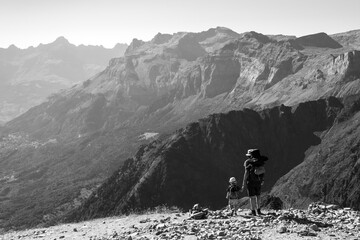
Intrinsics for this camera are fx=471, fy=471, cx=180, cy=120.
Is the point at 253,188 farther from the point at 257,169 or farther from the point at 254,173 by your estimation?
the point at 257,169

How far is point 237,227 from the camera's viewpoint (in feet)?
94.8

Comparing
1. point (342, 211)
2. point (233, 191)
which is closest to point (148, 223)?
point (233, 191)

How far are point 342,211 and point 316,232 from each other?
23.2ft

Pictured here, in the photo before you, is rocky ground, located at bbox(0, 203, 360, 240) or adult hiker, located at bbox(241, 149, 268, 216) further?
adult hiker, located at bbox(241, 149, 268, 216)

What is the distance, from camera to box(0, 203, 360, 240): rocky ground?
2745 centimetres

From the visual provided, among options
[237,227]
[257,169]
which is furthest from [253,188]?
[237,227]

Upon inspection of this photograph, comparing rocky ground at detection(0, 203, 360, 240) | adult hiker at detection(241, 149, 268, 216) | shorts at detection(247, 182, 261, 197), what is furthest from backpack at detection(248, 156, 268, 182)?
rocky ground at detection(0, 203, 360, 240)

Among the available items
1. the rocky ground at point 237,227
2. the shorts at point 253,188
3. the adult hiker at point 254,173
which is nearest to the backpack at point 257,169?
the adult hiker at point 254,173

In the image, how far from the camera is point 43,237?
37.1 metres

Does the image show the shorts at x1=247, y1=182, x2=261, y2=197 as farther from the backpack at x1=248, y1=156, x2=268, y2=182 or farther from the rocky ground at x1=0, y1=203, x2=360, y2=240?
the rocky ground at x1=0, y1=203, x2=360, y2=240

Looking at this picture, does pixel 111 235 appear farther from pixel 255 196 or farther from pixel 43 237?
pixel 255 196

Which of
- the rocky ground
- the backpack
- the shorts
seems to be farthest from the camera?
the shorts

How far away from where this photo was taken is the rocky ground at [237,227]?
27453 millimetres

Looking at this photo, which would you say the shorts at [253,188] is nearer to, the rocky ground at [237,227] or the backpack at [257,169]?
the backpack at [257,169]
